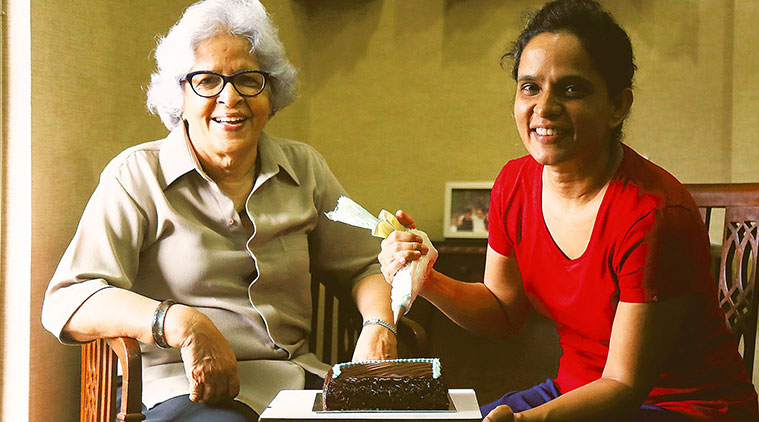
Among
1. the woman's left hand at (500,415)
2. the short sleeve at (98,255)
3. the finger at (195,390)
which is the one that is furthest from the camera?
the short sleeve at (98,255)

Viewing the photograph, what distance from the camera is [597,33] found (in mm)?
1347

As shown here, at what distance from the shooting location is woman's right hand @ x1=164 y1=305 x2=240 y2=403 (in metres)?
1.47

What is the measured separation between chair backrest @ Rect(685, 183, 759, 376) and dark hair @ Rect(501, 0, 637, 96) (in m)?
0.66

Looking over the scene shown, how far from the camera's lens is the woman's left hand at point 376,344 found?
1.74 m

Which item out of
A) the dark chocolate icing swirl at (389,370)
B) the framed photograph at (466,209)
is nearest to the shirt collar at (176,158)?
the dark chocolate icing swirl at (389,370)

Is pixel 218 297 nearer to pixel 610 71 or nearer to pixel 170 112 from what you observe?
pixel 170 112

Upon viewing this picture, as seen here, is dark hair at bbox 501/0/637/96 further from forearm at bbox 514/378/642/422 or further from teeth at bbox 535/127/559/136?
forearm at bbox 514/378/642/422

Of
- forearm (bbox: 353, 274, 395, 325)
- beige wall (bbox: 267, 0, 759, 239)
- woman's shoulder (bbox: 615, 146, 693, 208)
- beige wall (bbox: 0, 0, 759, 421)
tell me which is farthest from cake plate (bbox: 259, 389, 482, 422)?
beige wall (bbox: 267, 0, 759, 239)

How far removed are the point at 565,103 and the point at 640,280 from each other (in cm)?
36

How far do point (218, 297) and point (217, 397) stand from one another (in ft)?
1.11

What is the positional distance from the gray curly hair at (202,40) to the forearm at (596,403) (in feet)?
3.76

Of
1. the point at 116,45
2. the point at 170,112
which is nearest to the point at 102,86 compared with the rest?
the point at 116,45

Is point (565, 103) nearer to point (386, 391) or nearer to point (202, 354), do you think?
point (386, 391)

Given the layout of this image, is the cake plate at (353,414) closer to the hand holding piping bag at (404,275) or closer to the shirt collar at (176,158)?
the hand holding piping bag at (404,275)
